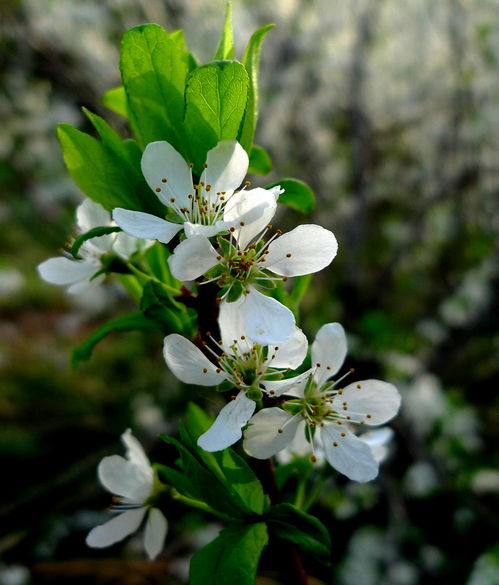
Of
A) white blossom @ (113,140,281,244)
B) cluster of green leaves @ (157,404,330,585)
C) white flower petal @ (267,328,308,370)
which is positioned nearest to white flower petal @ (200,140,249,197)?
white blossom @ (113,140,281,244)

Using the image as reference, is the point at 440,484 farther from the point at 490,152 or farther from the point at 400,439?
the point at 490,152

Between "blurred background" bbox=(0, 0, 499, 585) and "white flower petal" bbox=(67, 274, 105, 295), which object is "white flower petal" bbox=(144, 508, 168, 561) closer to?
"white flower petal" bbox=(67, 274, 105, 295)

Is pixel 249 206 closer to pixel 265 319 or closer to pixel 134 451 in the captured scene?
pixel 265 319

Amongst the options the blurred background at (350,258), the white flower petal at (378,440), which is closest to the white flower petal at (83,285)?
the white flower petal at (378,440)

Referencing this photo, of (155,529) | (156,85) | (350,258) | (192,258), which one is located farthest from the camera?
(350,258)

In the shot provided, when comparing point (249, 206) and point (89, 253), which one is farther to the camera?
point (89, 253)

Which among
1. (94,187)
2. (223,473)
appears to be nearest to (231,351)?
(223,473)

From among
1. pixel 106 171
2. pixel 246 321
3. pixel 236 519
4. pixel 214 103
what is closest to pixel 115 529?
pixel 236 519
